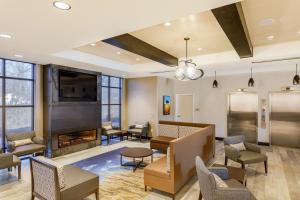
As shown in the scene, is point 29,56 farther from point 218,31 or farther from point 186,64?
point 218,31

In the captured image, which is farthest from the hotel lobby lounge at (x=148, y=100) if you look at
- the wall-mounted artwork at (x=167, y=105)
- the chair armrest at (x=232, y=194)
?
the wall-mounted artwork at (x=167, y=105)

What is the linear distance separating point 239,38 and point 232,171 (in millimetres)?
2516

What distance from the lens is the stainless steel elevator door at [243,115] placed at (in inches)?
299

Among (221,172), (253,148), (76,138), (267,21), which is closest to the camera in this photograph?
(221,172)

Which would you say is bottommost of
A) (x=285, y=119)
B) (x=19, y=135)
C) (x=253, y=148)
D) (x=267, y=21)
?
(x=253, y=148)

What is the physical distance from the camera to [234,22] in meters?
2.77

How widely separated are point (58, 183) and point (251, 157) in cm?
413

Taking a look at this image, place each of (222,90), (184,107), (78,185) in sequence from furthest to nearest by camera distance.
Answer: (184,107) < (222,90) < (78,185)

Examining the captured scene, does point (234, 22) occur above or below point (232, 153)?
above

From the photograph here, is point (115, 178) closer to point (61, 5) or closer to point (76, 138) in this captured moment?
point (76, 138)

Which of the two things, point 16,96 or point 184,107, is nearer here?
point 16,96

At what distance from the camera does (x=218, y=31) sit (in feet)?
12.1

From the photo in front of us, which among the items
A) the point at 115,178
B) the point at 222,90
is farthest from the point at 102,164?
the point at 222,90

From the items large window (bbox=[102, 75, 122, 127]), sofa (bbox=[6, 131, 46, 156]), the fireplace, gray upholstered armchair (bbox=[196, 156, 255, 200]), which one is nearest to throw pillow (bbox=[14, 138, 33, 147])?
sofa (bbox=[6, 131, 46, 156])
